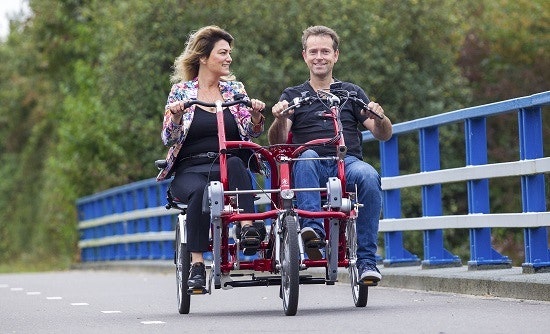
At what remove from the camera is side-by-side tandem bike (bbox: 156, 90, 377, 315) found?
358 inches

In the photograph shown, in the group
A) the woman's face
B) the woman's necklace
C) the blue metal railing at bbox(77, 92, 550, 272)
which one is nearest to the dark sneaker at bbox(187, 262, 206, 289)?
the woman's necklace

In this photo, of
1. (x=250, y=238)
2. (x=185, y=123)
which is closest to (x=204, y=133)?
(x=185, y=123)

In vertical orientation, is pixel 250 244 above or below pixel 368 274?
above

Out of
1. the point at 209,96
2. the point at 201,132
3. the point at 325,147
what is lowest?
the point at 325,147

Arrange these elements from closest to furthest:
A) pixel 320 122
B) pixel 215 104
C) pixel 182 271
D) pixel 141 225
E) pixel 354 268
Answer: pixel 215 104 → pixel 354 268 → pixel 182 271 → pixel 320 122 → pixel 141 225

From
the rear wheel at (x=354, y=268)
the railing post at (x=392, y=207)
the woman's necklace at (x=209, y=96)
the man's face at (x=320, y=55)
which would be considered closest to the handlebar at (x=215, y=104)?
the woman's necklace at (x=209, y=96)

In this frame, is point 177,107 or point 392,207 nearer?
point 177,107

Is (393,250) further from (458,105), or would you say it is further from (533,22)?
(533,22)

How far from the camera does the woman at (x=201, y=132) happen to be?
960cm

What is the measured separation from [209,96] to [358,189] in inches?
46.9

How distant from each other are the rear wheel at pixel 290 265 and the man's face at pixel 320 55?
62.1 inches

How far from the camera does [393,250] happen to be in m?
13.4

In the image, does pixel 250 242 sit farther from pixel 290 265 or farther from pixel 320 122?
pixel 320 122

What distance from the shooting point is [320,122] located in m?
10.1
